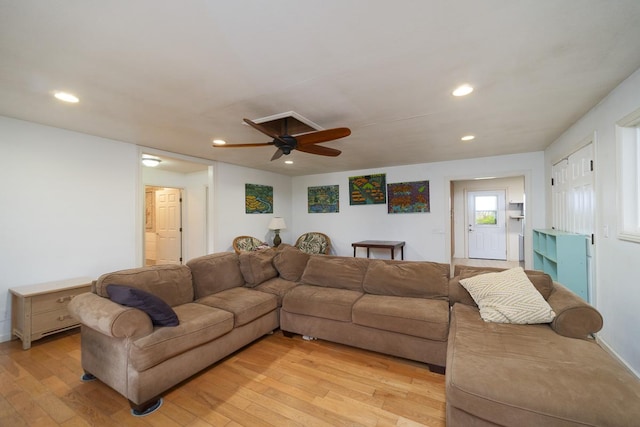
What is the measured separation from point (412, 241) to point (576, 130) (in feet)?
10.3

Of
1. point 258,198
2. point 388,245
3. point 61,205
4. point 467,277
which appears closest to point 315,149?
point 467,277

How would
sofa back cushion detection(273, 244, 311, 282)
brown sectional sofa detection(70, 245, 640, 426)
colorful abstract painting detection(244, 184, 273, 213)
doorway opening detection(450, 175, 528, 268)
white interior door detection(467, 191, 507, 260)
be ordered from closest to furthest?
brown sectional sofa detection(70, 245, 640, 426), sofa back cushion detection(273, 244, 311, 282), colorful abstract painting detection(244, 184, 273, 213), doorway opening detection(450, 175, 528, 268), white interior door detection(467, 191, 507, 260)

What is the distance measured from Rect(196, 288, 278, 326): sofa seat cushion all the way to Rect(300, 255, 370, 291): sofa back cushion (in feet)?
1.75

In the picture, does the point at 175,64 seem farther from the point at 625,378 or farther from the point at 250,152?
the point at 625,378

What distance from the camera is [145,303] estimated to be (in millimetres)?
1909

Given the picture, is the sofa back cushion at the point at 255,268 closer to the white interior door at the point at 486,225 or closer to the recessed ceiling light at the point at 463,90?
the recessed ceiling light at the point at 463,90

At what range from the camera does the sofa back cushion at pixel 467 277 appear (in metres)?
2.18

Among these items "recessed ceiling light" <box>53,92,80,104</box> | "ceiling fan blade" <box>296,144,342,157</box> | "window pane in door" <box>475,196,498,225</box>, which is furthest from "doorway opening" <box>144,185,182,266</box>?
"window pane in door" <box>475,196,498,225</box>

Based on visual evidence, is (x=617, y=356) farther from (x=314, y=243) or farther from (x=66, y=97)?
(x=66, y=97)

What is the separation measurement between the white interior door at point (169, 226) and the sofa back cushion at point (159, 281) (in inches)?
162

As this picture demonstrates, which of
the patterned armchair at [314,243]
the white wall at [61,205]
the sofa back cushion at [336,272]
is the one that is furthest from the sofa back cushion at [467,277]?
the white wall at [61,205]

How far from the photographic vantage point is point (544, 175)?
14.5 feet

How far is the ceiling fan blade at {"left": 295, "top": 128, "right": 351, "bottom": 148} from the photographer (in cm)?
230

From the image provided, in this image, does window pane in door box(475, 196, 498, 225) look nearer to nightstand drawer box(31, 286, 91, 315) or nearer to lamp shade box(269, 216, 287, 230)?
lamp shade box(269, 216, 287, 230)
